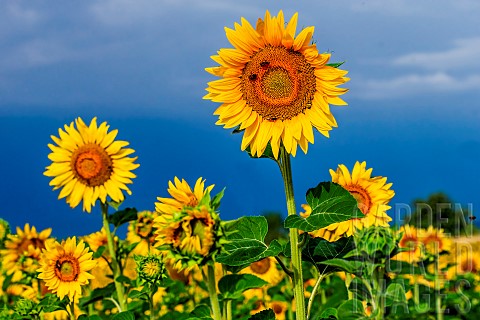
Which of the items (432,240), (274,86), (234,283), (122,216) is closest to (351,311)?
(234,283)

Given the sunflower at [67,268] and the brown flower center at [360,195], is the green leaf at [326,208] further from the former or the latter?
the sunflower at [67,268]

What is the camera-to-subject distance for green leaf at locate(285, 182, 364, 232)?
2941mm

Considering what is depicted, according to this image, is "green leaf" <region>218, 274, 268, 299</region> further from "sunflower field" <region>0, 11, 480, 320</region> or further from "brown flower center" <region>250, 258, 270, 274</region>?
"brown flower center" <region>250, 258, 270, 274</region>

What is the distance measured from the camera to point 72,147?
484 centimetres

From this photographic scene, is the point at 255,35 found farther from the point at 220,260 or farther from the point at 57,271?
the point at 57,271

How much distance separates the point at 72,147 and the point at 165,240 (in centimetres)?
266

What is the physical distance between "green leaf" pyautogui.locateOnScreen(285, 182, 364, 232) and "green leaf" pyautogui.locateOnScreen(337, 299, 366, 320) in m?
0.34

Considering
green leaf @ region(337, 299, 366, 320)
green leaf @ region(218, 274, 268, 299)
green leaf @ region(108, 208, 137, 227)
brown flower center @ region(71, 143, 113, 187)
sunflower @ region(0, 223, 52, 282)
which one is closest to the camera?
green leaf @ region(337, 299, 366, 320)

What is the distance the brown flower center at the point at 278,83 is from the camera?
3299 mm

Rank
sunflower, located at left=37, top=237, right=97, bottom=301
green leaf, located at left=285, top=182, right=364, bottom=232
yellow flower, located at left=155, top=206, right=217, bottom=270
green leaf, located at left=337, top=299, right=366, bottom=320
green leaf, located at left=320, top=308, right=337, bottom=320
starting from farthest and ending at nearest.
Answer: sunflower, located at left=37, top=237, right=97, bottom=301, green leaf, located at left=320, top=308, right=337, bottom=320, green leaf, located at left=285, top=182, right=364, bottom=232, green leaf, located at left=337, top=299, right=366, bottom=320, yellow flower, located at left=155, top=206, right=217, bottom=270

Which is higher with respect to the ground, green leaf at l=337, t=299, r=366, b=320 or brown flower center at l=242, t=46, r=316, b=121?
brown flower center at l=242, t=46, r=316, b=121


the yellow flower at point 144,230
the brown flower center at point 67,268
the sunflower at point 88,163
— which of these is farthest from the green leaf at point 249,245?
the yellow flower at point 144,230

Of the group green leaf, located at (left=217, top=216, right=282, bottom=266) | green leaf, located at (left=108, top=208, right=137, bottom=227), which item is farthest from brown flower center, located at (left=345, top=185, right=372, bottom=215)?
green leaf, located at (left=108, top=208, right=137, bottom=227)

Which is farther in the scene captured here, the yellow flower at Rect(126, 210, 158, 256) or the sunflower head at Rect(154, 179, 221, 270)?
the yellow flower at Rect(126, 210, 158, 256)
